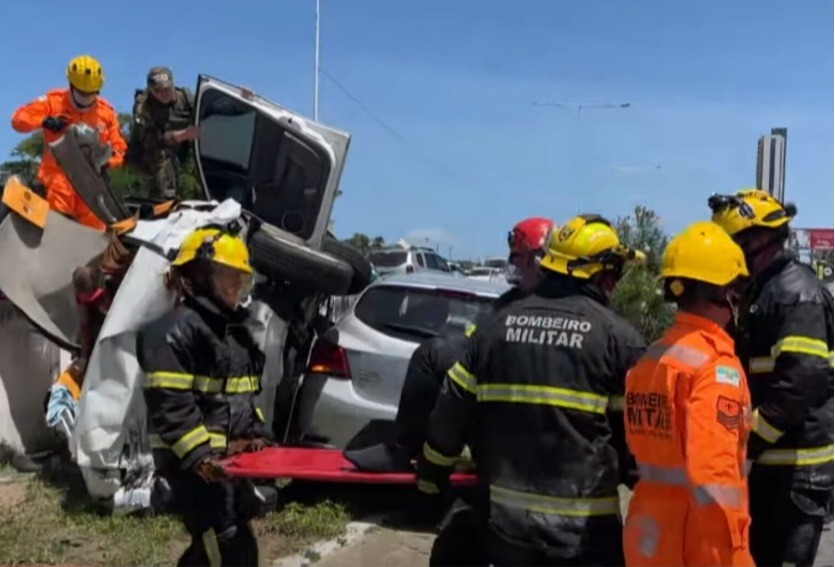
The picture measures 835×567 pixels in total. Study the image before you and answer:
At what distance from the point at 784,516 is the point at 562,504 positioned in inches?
47.5

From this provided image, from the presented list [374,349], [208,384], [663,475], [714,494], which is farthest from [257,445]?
[374,349]

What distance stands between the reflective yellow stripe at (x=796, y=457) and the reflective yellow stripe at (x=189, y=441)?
7.37 feet

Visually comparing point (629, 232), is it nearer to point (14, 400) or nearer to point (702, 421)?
point (14, 400)

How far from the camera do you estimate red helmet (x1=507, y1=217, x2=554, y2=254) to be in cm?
498

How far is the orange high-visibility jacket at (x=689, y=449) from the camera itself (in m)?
3.15

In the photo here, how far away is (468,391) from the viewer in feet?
12.8

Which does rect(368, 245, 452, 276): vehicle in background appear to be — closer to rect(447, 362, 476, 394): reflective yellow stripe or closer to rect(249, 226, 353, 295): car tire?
rect(249, 226, 353, 295): car tire

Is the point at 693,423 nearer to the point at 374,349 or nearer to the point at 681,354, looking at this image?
the point at 681,354

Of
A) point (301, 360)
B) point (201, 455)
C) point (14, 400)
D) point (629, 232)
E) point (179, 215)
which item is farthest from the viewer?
point (629, 232)

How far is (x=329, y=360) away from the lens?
7289mm

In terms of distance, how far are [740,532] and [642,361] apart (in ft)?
1.98

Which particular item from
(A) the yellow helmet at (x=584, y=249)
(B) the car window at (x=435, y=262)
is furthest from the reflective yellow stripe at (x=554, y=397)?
(B) the car window at (x=435, y=262)

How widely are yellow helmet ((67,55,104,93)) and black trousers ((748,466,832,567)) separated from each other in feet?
20.1

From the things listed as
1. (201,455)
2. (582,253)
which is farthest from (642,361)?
(201,455)
